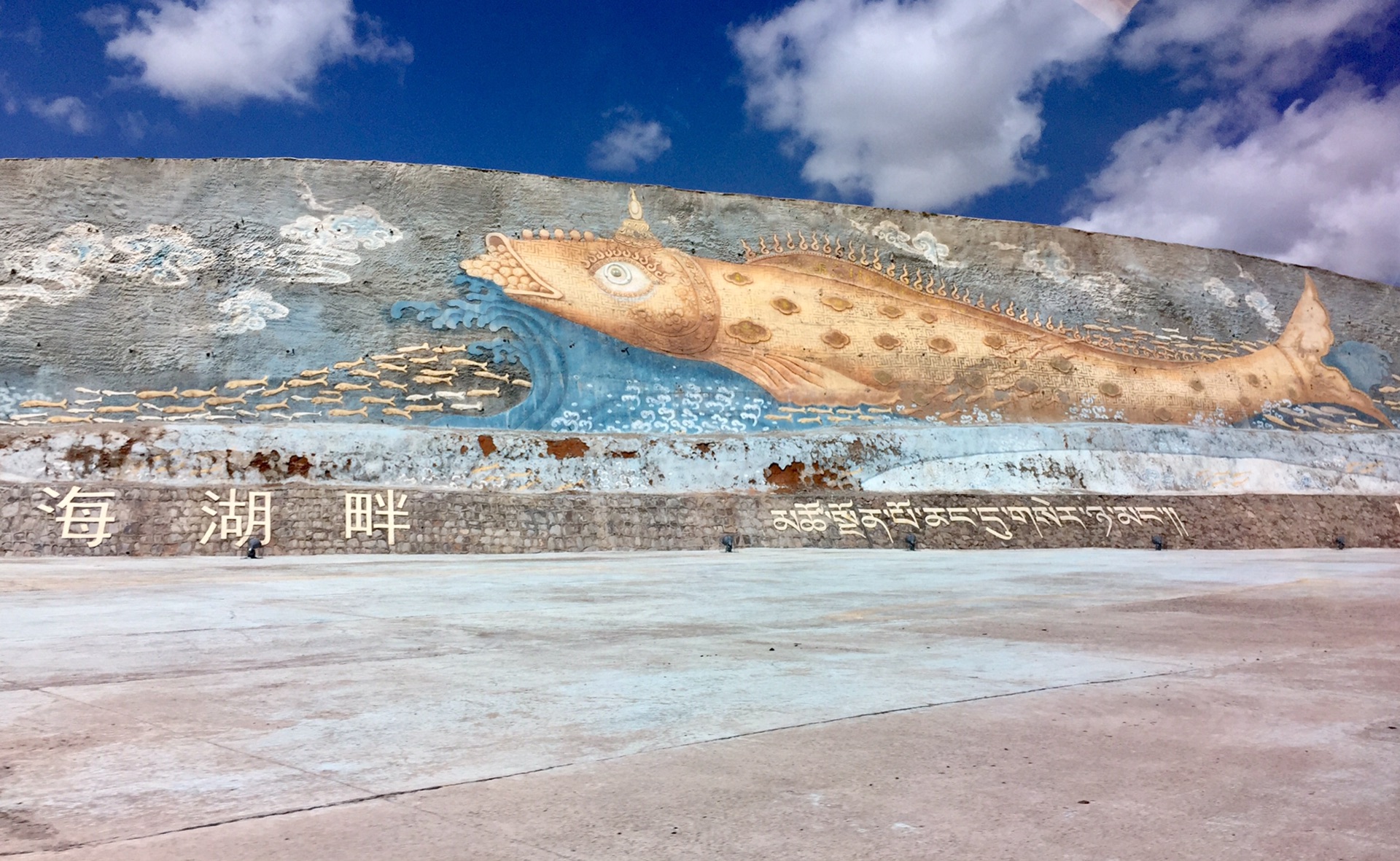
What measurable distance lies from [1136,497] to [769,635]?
1114cm

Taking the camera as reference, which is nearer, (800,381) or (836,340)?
(800,381)

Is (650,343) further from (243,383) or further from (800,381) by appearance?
(243,383)

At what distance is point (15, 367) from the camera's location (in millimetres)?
10844

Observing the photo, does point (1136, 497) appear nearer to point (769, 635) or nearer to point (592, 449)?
point (592, 449)

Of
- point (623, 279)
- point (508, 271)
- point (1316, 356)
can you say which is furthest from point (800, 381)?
point (1316, 356)

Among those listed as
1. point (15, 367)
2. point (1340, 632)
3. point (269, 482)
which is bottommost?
point (1340, 632)

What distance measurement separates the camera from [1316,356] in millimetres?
17719

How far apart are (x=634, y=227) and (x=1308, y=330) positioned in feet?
42.5

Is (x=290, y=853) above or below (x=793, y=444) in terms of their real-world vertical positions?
below

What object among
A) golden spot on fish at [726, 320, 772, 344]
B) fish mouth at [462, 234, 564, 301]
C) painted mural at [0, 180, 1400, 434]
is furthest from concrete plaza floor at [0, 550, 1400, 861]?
golden spot on fish at [726, 320, 772, 344]

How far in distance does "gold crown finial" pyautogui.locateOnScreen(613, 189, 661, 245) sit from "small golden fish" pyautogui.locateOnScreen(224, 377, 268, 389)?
16.4 feet

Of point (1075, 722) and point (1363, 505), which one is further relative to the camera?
point (1363, 505)

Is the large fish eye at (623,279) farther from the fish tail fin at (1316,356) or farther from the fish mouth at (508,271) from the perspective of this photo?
the fish tail fin at (1316,356)

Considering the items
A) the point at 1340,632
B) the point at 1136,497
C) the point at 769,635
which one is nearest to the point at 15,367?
the point at 769,635
